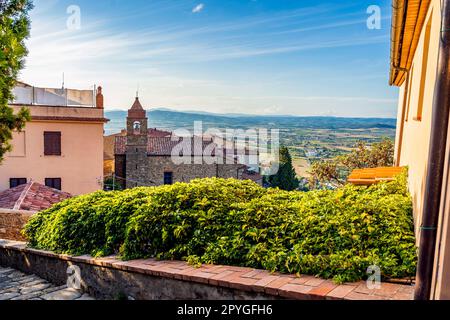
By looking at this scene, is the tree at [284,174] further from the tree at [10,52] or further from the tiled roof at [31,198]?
the tree at [10,52]

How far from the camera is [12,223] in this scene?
31.1 ft

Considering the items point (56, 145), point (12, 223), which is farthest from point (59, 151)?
point (12, 223)

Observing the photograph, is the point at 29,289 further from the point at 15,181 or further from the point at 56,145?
the point at 56,145

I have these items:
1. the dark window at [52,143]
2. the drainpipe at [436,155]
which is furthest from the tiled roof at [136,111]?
the drainpipe at [436,155]

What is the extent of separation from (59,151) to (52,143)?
1.78 feet

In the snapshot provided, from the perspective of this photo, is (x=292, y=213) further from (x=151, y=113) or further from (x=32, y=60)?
(x=151, y=113)

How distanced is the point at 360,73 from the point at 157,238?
7410mm

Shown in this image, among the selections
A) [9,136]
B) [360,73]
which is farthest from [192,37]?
[9,136]

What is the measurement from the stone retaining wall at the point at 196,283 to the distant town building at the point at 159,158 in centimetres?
2996

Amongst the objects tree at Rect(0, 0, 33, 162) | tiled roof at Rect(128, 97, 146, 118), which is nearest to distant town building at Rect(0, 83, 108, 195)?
tree at Rect(0, 0, 33, 162)

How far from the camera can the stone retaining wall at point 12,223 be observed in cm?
941

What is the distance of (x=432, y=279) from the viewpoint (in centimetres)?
264

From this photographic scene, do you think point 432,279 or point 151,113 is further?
point 151,113

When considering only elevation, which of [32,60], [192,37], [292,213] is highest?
[192,37]
